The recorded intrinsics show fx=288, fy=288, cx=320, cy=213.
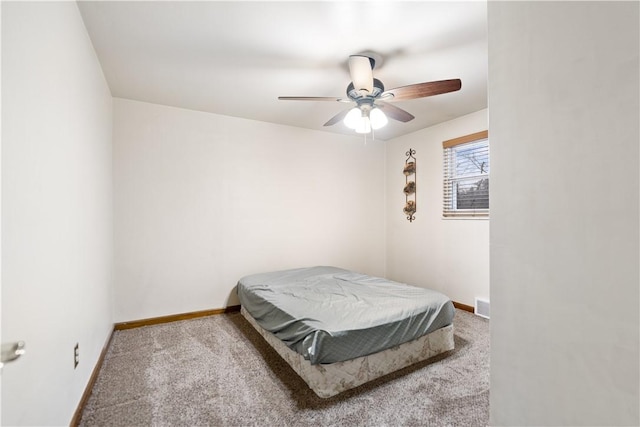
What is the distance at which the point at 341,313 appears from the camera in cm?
218

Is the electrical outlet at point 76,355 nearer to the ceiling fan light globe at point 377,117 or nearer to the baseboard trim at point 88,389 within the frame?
the baseboard trim at point 88,389

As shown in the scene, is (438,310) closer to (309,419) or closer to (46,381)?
(309,419)

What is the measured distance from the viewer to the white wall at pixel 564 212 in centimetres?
52

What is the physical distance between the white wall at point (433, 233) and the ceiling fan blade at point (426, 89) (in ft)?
5.17

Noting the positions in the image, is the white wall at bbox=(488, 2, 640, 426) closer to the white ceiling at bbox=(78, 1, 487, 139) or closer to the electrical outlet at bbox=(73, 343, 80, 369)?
the white ceiling at bbox=(78, 1, 487, 139)

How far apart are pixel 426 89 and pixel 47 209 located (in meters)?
2.30

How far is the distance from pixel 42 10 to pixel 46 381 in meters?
1.55

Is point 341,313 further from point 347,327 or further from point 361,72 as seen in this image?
point 361,72

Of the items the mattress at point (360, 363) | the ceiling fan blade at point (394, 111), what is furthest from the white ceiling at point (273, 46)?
the mattress at point (360, 363)

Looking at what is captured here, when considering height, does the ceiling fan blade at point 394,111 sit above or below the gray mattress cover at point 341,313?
above

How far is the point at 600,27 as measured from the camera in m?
0.55

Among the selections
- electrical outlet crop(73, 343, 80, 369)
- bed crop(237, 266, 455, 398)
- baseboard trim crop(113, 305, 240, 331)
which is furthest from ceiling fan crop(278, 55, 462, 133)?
baseboard trim crop(113, 305, 240, 331)

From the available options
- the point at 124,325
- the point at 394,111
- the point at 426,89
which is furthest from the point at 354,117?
the point at 124,325

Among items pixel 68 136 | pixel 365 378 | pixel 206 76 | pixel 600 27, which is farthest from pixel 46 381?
pixel 206 76
